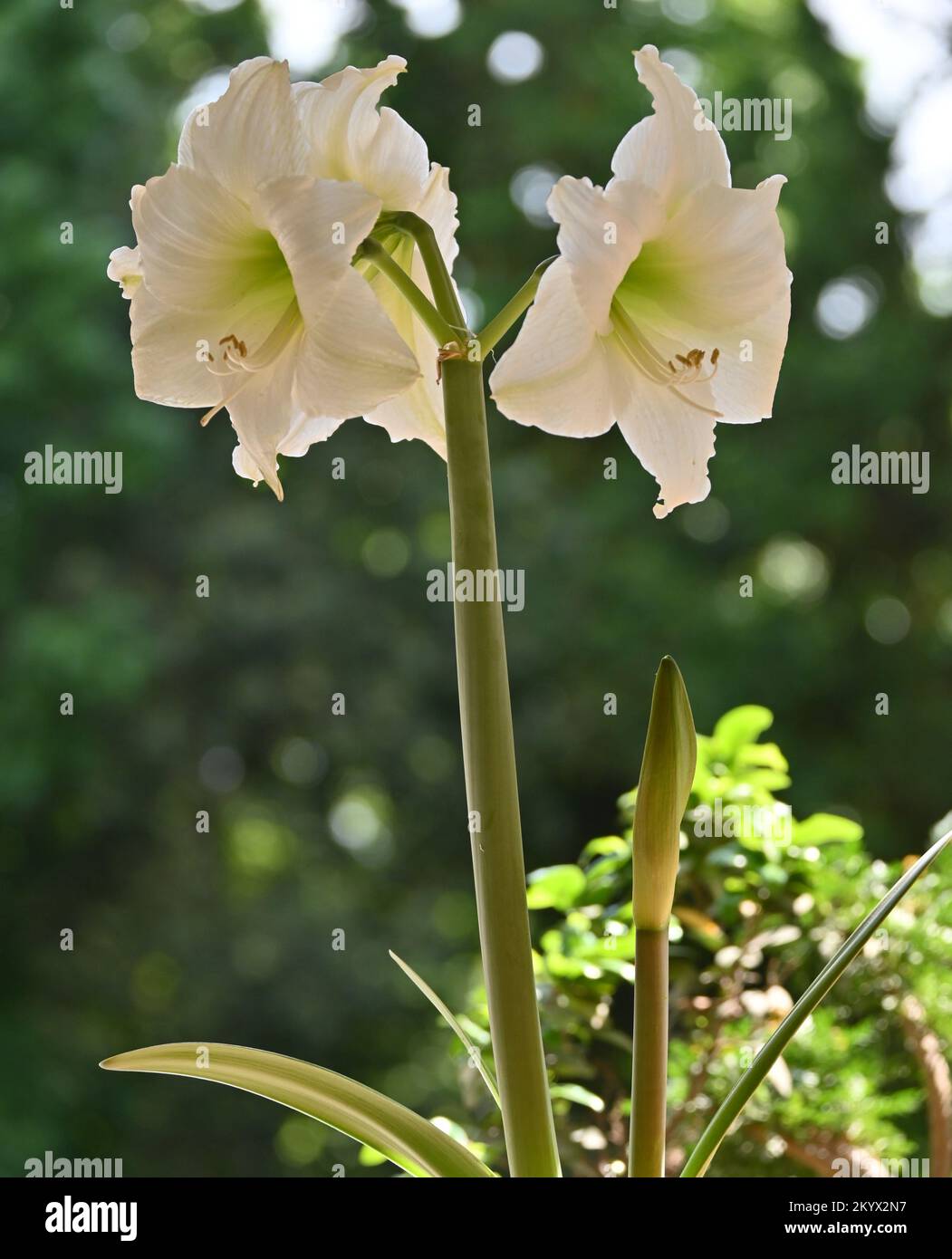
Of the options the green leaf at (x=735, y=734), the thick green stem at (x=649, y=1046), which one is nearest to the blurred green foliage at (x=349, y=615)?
the green leaf at (x=735, y=734)

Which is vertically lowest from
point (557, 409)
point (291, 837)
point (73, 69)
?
point (557, 409)

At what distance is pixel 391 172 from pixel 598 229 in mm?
99

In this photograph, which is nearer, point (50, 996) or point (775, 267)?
point (775, 267)

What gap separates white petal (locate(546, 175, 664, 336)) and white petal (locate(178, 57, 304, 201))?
9cm

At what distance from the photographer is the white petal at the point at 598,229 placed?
16.1 inches

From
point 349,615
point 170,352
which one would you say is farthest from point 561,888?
point 349,615

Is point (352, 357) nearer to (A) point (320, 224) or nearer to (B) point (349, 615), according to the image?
(A) point (320, 224)

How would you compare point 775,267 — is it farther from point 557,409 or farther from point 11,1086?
point 11,1086

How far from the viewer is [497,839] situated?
16.8 inches

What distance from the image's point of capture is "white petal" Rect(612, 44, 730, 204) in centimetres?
43

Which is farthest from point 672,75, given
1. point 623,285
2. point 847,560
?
point 847,560

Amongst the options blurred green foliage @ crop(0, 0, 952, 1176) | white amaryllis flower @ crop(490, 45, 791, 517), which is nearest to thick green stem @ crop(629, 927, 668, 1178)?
white amaryllis flower @ crop(490, 45, 791, 517)
